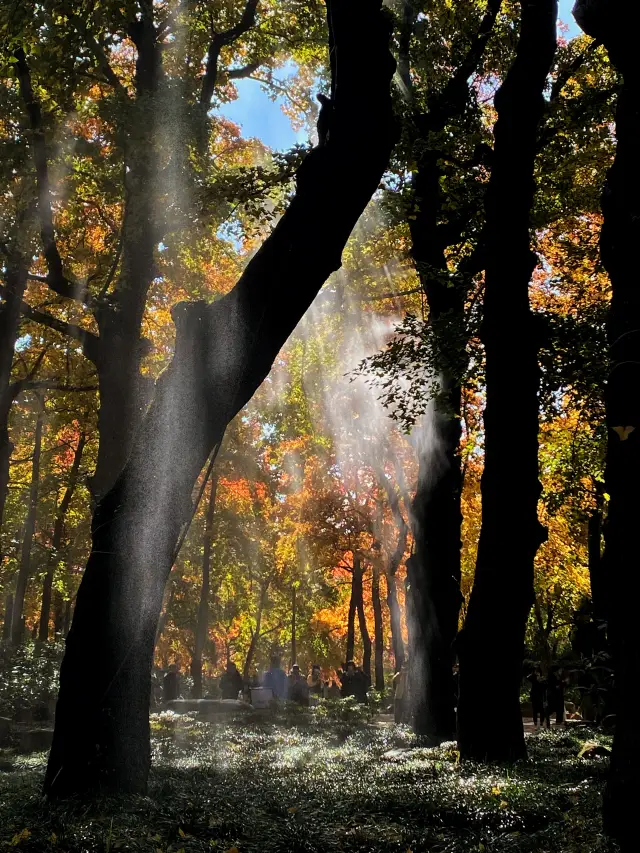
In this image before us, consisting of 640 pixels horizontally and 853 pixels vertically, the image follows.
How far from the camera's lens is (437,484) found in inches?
554

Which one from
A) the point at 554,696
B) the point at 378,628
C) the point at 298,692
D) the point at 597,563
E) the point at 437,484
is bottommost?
the point at 298,692

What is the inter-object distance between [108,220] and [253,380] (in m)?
15.3

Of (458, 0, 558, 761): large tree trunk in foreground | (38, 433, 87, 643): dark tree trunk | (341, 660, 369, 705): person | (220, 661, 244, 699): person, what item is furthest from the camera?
(341, 660, 369, 705): person

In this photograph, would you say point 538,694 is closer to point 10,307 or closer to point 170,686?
point 170,686

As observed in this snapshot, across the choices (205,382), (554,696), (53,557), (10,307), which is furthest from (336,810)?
(53,557)

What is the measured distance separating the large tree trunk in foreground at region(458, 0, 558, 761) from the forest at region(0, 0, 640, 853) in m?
0.04

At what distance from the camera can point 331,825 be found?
505cm

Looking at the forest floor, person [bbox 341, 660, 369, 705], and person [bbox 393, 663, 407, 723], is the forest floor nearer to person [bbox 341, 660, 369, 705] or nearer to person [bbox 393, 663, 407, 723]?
person [bbox 393, 663, 407, 723]

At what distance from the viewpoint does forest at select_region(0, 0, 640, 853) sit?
17.5 feet

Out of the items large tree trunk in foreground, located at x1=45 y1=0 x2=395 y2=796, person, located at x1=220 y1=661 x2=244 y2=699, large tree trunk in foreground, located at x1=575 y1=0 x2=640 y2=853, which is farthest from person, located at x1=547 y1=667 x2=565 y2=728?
large tree trunk in foreground, located at x1=575 y1=0 x2=640 y2=853

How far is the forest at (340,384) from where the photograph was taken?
533 cm

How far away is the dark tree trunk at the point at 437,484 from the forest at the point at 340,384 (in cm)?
6

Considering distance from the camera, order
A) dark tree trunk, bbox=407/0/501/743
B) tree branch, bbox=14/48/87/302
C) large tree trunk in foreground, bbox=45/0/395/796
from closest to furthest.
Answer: large tree trunk in foreground, bbox=45/0/395/796, tree branch, bbox=14/48/87/302, dark tree trunk, bbox=407/0/501/743

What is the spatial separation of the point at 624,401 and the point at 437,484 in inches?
378
